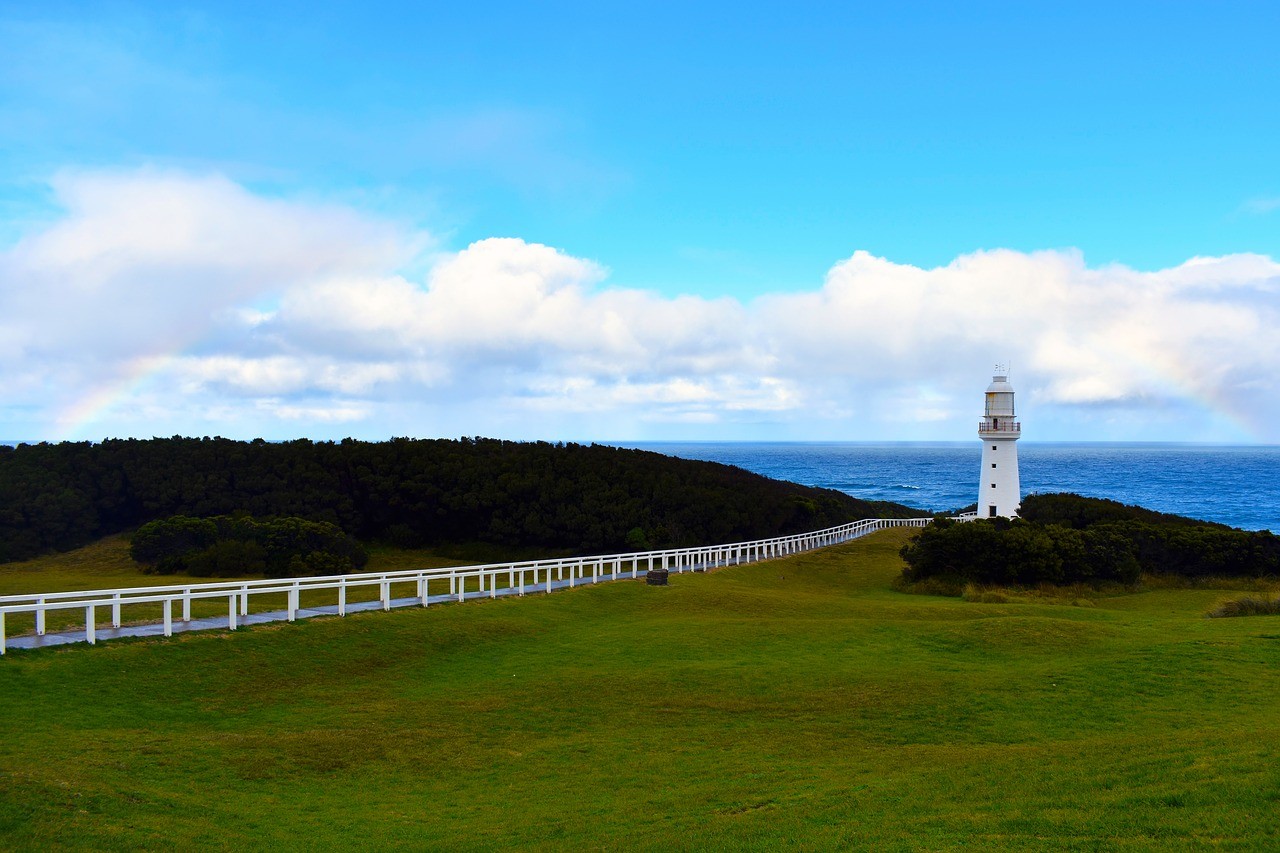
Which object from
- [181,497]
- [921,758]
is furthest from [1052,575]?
[181,497]

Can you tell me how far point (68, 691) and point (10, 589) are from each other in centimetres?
1529

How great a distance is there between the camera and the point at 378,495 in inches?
1839

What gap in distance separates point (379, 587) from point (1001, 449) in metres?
35.4

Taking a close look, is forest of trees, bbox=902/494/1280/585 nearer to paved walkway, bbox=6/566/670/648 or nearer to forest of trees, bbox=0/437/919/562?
forest of trees, bbox=0/437/919/562

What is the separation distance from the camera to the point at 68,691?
515 inches

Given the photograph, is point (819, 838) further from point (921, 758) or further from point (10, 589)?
point (10, 589)

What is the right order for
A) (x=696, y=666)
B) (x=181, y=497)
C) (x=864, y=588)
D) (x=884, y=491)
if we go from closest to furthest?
(x=696, y=666) < (x=864, y=588) < (x=181, y=497) < (x=884, y=491)

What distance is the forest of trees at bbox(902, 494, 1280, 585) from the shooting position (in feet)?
104

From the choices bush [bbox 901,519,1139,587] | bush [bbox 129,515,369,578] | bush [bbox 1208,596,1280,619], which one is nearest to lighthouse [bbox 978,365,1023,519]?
bush [bbox 901,519,1139,587]

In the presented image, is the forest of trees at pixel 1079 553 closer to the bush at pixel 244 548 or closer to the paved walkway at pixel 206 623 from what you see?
the paved walkway at pixel 206 623

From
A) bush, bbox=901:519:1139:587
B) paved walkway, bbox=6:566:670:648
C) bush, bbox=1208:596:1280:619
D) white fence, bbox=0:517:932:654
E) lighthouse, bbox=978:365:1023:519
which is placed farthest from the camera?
lighthouse, bbox=978:365:1023:519

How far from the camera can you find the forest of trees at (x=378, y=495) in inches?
1727

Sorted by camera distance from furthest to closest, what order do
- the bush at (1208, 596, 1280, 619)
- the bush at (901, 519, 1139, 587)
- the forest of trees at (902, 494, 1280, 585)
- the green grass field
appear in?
the forest of trees at (902, 494, 1280, 585) < the bush at (901, 519, 1139, 587) < the bush at (1208, 596, 1280, 619) < the green grass field

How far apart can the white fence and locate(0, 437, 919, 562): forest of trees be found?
491cm
